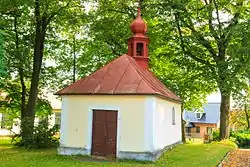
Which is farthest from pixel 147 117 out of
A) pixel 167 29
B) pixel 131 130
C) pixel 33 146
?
pixel 167 29

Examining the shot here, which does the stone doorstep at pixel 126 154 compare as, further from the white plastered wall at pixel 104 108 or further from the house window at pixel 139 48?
the house window at pixel 139 48

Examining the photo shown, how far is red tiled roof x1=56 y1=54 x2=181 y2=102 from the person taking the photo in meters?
15.9

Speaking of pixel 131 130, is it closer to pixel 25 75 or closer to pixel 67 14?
pixel 67 14

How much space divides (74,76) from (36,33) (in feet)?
19.5

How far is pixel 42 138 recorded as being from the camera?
21031 mm

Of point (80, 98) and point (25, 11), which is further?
point (25, 11)

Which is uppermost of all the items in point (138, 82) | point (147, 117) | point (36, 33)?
point (36, 33)

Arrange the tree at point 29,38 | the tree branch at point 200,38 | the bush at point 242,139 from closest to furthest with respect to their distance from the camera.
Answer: the tree at point 29,38 < the tree branch at point 200,38 < the bush at point 242,139

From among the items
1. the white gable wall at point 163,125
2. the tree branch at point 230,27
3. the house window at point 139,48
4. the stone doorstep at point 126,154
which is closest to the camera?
the stone doorstep at point 126,154

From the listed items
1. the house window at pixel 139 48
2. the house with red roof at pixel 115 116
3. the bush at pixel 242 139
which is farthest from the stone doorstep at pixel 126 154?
the bush at pixel 242 139

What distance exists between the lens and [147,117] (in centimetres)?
1563

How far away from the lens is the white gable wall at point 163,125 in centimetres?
1633

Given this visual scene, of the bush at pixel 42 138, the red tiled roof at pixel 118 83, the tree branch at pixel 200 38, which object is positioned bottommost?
the bush at pixel 42 138

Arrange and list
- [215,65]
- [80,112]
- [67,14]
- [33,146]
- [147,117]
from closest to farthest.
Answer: [147,117]
[80,112]
[33,146]
[67,14]
[215,65]
